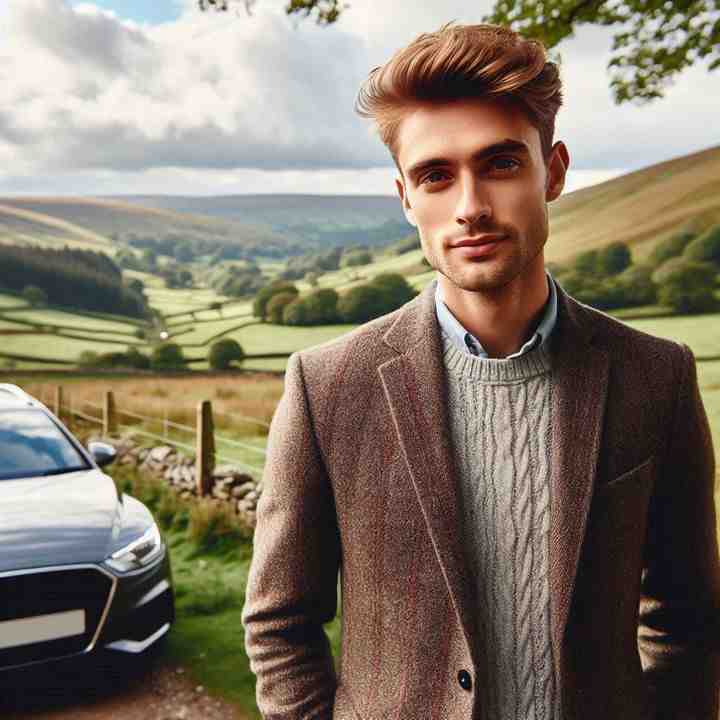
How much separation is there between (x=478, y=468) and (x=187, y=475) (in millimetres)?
4652

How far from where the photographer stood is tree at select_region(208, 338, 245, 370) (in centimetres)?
559

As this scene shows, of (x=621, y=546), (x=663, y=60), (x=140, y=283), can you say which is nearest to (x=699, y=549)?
(x=621, y=546)

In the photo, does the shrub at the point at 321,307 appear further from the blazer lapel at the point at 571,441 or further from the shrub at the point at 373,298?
the blazer lapel at the point at 571,441

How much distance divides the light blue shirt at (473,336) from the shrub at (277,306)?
4.49 meters

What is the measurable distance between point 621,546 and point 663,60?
354cm

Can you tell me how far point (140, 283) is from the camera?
5895 mm

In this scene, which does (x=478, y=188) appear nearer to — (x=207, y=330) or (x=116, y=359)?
(x=207, y=330)

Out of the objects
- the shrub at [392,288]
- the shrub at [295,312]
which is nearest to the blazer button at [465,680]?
the shrub at [392,288]

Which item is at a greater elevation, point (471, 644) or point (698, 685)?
point (471, 644)

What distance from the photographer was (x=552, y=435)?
1095 mm

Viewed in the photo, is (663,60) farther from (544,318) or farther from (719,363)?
(544,318)

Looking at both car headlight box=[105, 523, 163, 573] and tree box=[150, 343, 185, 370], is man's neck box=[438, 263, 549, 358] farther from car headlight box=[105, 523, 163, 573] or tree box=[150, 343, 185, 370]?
tree box=[150, 343, 185, 370]

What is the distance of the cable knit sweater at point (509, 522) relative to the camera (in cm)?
106

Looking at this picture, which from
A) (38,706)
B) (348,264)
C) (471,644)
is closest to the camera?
(471,644)
